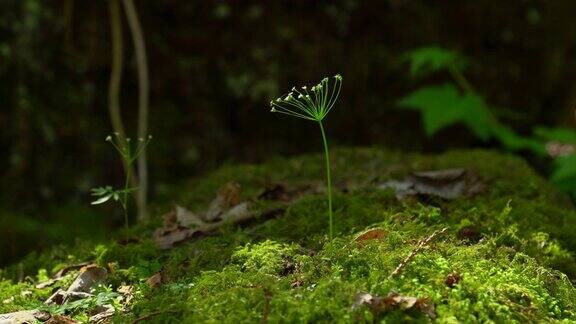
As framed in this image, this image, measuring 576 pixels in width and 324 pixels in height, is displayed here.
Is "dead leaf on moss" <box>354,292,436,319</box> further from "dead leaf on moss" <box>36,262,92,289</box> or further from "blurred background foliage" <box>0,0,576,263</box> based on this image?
"blurred background foliage" <box>0,0,576,263</box>

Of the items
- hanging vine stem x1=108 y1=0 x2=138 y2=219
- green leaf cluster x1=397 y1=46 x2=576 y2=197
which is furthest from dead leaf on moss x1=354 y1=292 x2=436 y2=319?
hanging vine stem x1=108 y1=0 x2=138 y2=219

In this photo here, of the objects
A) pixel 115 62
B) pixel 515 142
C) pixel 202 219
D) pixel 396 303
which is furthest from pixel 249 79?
pixel 396 303

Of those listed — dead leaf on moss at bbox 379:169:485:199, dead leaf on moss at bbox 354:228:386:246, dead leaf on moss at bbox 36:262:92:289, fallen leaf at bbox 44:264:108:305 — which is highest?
dead leaf on moss at bbox 354:228:386:246

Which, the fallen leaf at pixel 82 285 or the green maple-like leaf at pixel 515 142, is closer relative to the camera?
the fallen leaf at pixel 82 285

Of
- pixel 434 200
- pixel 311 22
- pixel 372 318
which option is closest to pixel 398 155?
pixel 434 200

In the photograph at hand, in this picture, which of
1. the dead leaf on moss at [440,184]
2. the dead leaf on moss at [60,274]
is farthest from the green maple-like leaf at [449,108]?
the dead leaf on moss at [60,274]

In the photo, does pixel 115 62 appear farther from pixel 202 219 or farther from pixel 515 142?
pixel 515 142

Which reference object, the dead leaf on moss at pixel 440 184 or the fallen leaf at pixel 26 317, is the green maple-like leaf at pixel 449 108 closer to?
the dead leaf on moss at pixel 440 184
